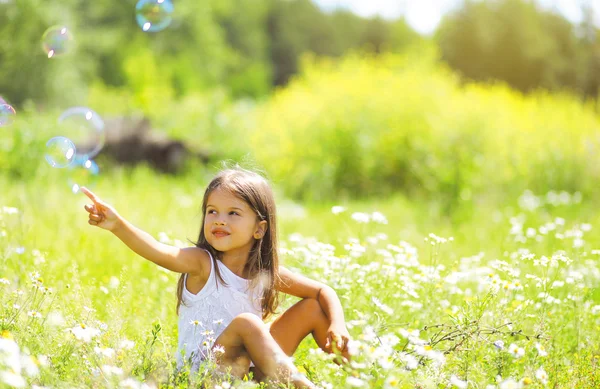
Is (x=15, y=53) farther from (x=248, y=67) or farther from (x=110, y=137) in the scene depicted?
(x=248, y=67)

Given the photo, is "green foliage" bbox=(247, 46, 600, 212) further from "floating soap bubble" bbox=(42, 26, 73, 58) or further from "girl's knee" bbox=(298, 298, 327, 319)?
→ "girl's knee" bbox=(298, 298, 327, 319)

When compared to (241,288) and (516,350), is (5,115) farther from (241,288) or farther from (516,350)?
(516,350)

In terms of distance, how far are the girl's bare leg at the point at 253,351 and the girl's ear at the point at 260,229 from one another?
40 centimetres

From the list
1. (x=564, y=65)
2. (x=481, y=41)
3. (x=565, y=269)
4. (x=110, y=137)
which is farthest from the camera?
(x=481, y=41)

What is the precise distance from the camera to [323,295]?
281 centimetres

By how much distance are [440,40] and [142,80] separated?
1541 centimetres

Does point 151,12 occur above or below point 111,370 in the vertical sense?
above

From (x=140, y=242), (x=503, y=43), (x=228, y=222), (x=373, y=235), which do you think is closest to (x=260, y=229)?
(x=228, y=222)

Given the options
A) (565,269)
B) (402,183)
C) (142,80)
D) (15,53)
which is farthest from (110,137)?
(142,80)

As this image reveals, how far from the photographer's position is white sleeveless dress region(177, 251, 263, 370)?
105 inches

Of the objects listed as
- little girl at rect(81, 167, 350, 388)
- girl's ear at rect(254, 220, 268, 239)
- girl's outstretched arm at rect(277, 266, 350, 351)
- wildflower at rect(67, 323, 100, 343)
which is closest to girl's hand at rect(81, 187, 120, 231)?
little girl at rect(81, 167, 350, 388)

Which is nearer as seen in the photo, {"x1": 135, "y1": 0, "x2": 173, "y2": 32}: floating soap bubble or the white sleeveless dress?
the white sleeveless dress

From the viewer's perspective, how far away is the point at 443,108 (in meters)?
A: 8.95

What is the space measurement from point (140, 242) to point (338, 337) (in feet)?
2.60
